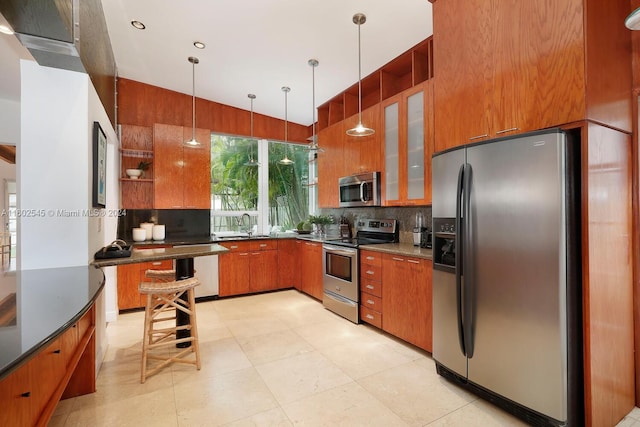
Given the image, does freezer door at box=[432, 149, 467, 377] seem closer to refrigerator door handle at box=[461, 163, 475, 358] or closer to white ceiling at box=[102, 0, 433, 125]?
refrigerator door handle at box=[461, 163, 475, 358]

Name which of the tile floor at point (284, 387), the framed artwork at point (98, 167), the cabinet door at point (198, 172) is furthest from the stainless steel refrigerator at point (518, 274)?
the cabinet door at point (198, 172)

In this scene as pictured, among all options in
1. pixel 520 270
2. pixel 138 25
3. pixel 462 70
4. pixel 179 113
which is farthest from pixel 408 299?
pixel 179 113

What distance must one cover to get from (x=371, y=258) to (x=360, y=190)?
3.13 feet

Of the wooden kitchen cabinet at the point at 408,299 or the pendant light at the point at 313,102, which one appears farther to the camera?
the pendant light at the point at 313,102

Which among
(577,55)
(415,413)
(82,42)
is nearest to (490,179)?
(577,55)

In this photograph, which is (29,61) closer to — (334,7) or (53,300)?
(53,300)

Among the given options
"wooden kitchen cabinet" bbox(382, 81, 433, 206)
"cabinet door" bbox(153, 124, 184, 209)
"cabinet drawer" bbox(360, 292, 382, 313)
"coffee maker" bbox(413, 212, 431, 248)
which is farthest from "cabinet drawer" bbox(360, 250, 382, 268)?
"cabinet door" bbox(153, 124, 184, 209)

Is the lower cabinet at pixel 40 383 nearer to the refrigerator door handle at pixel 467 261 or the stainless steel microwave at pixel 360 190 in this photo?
the refrigerator door handle at pixel 467 261

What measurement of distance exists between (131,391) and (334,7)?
336cm

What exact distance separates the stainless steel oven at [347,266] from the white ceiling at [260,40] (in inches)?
76.1

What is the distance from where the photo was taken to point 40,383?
1099 mm

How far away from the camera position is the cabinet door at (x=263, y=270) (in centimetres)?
459

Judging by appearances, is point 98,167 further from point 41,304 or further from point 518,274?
point 518,274

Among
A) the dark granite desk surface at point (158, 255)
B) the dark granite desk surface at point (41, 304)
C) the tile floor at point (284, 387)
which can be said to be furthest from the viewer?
the dark granite desk surface at point (158, 255)
